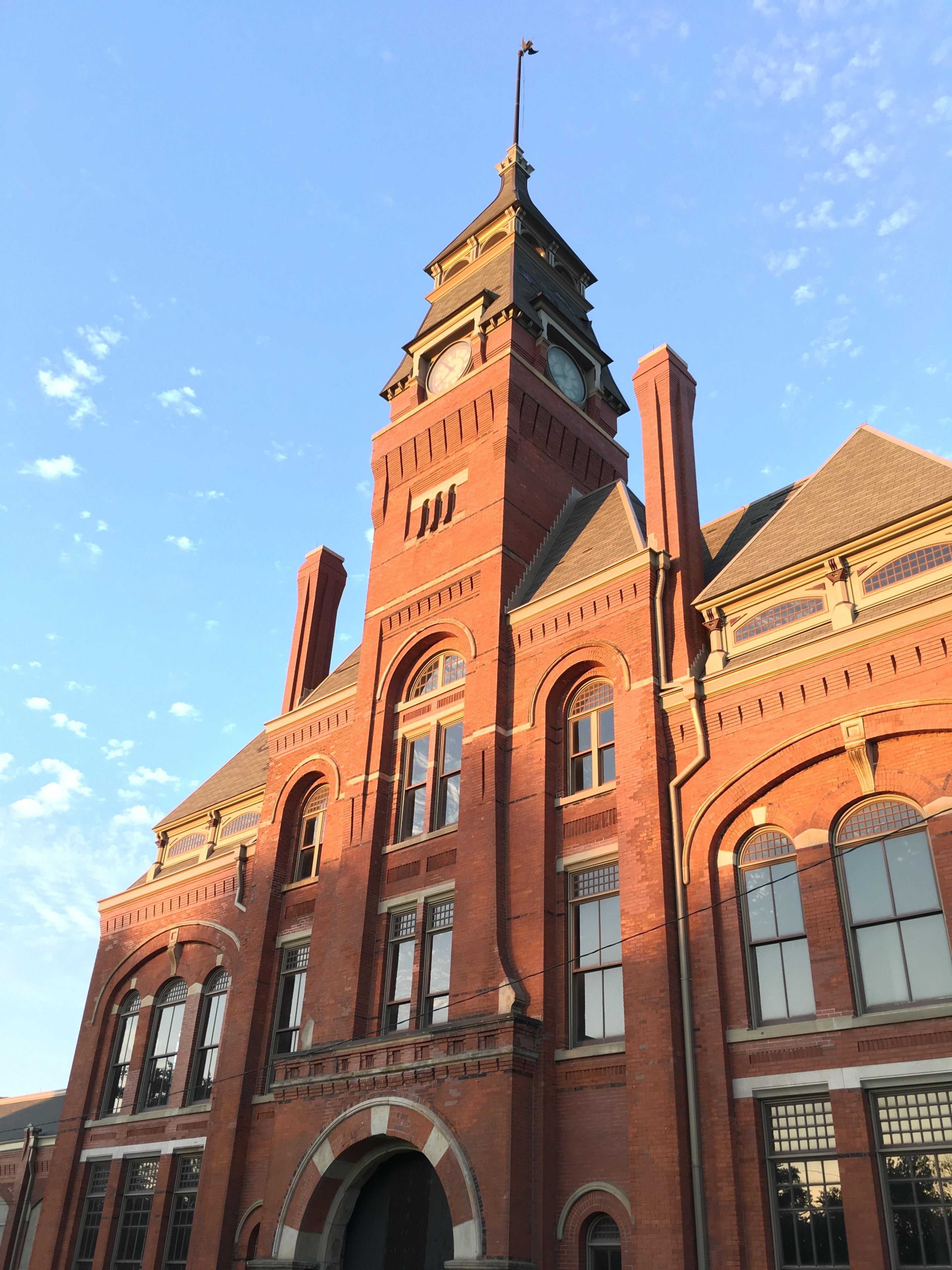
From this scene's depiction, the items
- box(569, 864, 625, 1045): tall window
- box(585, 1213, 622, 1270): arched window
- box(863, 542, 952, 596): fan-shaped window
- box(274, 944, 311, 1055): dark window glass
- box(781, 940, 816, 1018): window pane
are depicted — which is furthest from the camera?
box(274, 944, 311, 1055): dark window glass

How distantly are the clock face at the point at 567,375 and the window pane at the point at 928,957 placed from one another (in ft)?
54.5

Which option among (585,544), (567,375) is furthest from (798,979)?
(567,375)

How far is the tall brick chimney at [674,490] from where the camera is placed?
63.5ft

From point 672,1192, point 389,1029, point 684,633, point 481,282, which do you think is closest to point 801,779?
point 684,633

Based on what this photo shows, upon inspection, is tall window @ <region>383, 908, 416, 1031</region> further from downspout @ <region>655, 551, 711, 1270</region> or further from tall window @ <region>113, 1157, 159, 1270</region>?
tall window @ <region>113, 1157, 159, 1270</region>

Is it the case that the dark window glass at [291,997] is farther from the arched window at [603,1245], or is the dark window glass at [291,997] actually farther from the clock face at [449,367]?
the clock face at [449,367]

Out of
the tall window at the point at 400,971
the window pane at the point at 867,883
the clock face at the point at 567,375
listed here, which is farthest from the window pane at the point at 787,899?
the clock face at the point at 567,375

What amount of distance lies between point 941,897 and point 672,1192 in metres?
5.52

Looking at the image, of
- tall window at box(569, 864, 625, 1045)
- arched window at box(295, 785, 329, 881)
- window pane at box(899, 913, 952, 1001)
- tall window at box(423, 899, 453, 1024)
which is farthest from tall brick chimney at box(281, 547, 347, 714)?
window pane at box(899, 913, 952, 1001)

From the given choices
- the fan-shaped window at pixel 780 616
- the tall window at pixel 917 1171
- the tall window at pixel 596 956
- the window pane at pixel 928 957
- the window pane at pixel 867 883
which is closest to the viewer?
the tall window at pixel 917 1171

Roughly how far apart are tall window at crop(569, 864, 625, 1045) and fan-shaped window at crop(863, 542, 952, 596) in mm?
6439

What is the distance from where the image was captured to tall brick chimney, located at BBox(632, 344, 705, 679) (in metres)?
19.4

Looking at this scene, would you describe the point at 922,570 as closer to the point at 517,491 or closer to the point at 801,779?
the point at 801,779

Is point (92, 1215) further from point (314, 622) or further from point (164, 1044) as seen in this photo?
point (314, 622)
